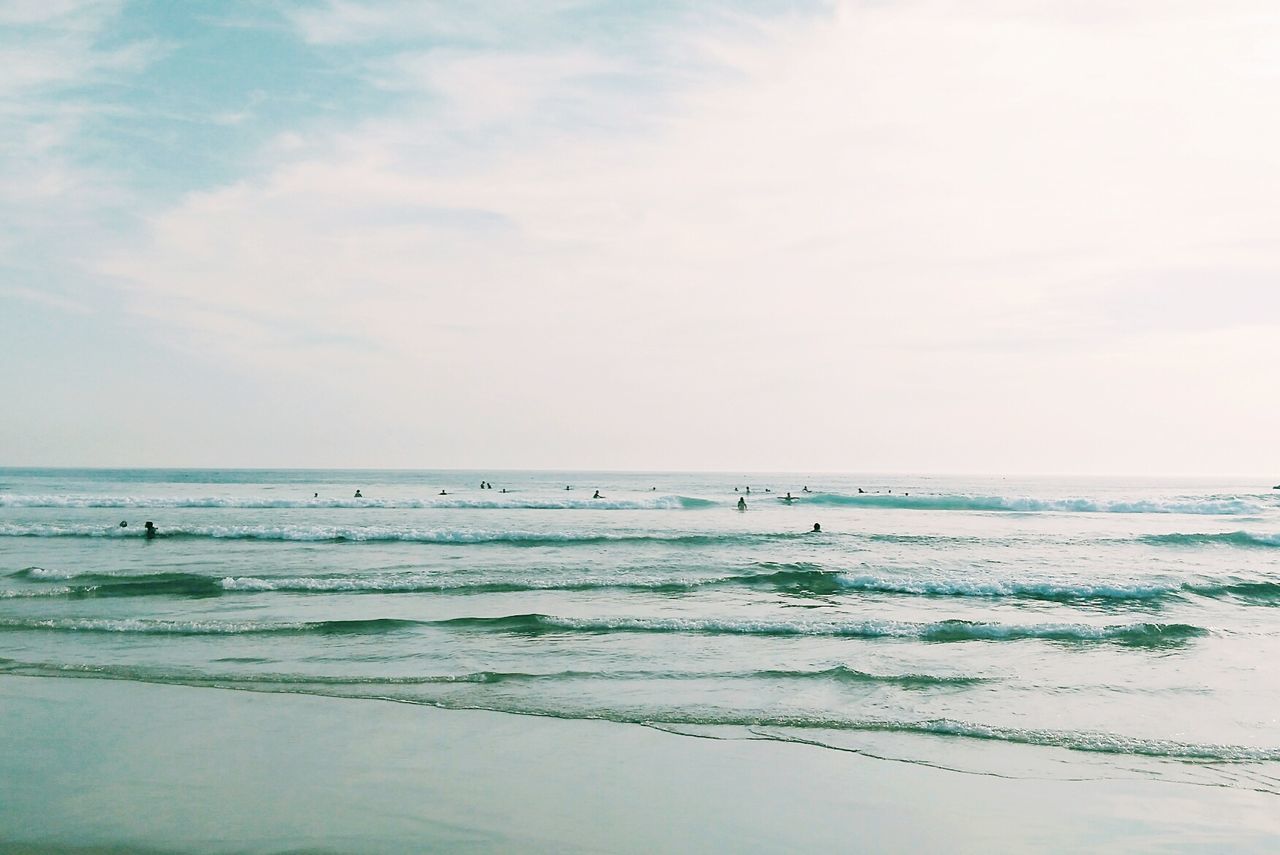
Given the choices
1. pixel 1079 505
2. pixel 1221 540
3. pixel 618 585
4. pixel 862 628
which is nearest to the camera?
pixel 862 628

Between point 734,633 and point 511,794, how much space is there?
837 centimetres

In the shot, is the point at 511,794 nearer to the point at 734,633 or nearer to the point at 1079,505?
the point at 734,633

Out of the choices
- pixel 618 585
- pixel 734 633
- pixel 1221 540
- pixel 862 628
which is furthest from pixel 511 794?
pixel 1221 540

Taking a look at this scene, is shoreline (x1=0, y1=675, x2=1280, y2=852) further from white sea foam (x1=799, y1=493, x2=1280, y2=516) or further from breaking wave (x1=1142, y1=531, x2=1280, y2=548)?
white sea foam (x1=799, y1=493, x2=1280, y2=516)

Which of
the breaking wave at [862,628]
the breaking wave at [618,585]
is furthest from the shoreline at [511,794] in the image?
the breaking wave at [618,585]

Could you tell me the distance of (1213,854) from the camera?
6.78m

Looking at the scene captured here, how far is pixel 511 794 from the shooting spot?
770cm

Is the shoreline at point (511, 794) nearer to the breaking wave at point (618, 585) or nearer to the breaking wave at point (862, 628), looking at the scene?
the breaking wave at point (862, 628)

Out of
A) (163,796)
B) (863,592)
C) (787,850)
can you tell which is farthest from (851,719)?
(863,592)

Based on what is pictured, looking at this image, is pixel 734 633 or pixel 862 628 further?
pixel 862 628

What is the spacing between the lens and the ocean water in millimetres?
10125

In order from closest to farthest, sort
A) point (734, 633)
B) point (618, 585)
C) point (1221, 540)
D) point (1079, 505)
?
point (734, 633), point (618, 585), point (1221, 540), point (1079, 505)

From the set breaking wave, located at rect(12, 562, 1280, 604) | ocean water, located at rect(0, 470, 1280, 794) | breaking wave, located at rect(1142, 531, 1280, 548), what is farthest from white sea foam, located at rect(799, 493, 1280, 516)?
breaking wave, located at rect(12, 562, 1280, 604)

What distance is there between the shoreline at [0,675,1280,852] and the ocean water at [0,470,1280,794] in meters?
0.78
